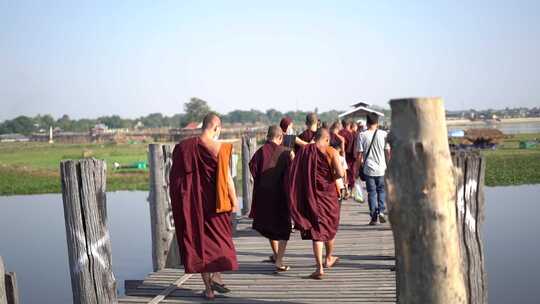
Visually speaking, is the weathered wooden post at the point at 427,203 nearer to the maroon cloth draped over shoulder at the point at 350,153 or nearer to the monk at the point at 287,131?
the monk at the point at 287,131

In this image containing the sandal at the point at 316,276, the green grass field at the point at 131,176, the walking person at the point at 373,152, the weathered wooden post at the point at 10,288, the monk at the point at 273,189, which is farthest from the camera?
the green grass field at the point at 131,176

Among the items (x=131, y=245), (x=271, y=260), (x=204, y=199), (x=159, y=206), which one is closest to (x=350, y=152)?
(x=271, y=260)

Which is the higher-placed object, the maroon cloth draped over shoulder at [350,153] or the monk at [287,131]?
the monk at [287,131]

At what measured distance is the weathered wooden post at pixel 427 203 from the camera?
2867 mm

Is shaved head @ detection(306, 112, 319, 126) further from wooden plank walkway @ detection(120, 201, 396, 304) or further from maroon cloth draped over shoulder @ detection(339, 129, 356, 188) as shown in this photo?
maroon cloth draped over shoulder @ detection(339, 129, 356, 188)

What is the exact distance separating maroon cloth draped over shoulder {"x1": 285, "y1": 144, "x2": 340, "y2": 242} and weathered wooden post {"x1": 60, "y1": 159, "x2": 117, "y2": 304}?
2401 mm

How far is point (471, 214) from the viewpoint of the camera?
3.81 metres

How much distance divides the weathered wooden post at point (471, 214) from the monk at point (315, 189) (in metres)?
2.17

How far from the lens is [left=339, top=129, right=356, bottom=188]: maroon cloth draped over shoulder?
11070 mm

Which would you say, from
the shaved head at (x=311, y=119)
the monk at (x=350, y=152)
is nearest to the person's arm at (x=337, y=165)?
the shaved head at (x=311, y=119)

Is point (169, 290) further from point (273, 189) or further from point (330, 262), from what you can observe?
point (330, 262)

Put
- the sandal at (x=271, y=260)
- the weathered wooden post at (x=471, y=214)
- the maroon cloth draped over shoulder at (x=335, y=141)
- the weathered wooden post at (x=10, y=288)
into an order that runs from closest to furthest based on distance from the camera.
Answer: the weathered wooden post at (x=471, y=214), the weathered wooden post at (x=10, y=288), the sandal at (x=271, y=260), the maroon cloth draped over shoulder at (x=335, y=141)

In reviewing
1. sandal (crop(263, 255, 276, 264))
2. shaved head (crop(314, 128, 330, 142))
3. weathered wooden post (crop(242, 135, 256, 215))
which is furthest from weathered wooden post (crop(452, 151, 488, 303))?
weathered wooden post (crop(242, 135, 256, 215))

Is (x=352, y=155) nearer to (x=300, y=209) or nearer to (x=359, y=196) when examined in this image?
(x=359, y=196)
